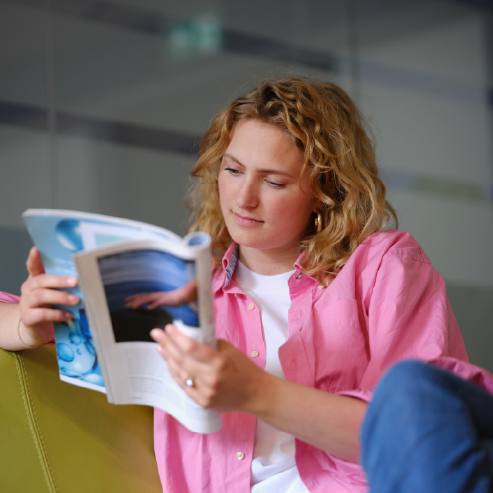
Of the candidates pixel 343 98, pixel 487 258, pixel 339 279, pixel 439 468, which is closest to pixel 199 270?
pixel 439 468

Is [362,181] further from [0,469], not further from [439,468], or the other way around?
[0,469]

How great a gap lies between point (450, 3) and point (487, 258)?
1542 mm

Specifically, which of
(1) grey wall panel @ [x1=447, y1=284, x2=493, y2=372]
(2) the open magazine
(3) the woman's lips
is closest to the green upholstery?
(2) the open magazine

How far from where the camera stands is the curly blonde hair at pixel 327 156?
1.35 meters

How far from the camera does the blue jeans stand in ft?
2.15

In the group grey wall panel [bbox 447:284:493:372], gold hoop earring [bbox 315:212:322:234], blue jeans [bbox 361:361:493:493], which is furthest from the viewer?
grey wall panel [bbox 447:284:493:372]

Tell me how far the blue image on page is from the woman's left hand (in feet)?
0.09

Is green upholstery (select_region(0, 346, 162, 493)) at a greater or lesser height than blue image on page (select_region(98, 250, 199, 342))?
lesser

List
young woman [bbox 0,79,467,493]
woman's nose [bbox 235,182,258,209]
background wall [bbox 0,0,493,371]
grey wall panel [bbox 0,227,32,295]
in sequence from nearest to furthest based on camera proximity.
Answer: young woman [bbox 0,79,467,493], woman's nose [bbox 235,182,258,209], grey wall panel [bbox 0,227,32,295], background wall [bbox 0,0,493,371]

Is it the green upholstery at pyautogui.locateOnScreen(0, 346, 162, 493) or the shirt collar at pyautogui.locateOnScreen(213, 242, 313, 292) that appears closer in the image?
the green upholstery at pyautogui.locateOnScreen(0, 346, 162, 493)

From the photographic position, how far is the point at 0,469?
1.05m

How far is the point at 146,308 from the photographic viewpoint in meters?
0.87

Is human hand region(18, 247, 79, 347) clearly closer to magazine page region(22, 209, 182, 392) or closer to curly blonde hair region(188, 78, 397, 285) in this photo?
magazine page region(22, 209, 182, 392)

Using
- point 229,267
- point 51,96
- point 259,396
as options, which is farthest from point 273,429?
point 51,96
